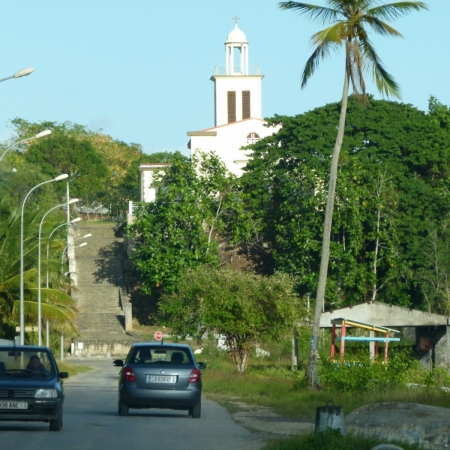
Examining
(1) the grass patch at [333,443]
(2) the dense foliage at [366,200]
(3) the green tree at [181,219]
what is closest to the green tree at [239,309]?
(2) the dense foliage at [366,200]

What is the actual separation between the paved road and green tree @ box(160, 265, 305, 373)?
47.5 feet

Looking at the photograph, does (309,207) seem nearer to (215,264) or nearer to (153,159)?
(215,264)

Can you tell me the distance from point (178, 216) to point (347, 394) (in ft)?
126

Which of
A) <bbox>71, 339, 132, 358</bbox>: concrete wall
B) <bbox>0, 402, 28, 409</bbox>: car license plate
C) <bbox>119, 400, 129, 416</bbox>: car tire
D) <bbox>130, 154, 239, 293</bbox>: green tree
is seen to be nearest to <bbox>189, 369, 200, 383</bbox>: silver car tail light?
<bbox>119, 400, 129, 416</bbox>: car tire

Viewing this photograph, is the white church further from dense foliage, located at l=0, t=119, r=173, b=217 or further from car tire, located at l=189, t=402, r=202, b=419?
car tire, located at l=189, t=402, r=202, b=419

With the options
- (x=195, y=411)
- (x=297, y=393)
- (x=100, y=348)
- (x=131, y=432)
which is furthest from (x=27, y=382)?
(x=100, y=348)

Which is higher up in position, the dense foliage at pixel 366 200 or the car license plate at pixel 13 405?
the dense foliage at pixel 366 200

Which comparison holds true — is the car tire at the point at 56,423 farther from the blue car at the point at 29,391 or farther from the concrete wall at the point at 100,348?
the concrete wall at the point at 100,348

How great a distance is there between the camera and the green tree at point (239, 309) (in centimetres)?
4059

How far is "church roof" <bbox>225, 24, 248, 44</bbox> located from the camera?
9219cm

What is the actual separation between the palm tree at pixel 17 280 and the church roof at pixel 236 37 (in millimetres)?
44825

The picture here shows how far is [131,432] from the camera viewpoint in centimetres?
1752

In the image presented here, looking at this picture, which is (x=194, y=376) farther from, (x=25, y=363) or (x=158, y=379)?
(x=25, y=363)

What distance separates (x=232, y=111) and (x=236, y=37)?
6.72m
